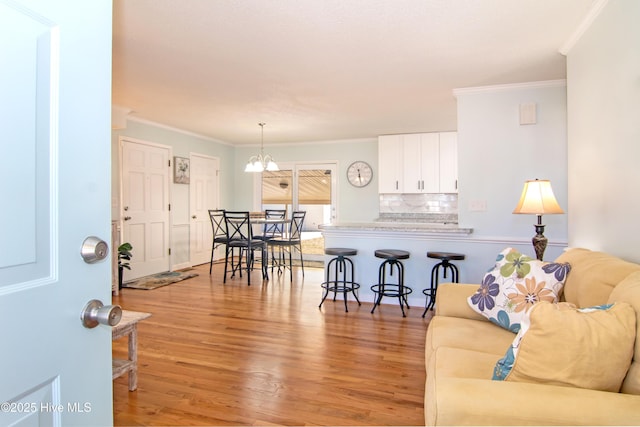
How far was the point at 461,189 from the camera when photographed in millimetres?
4016

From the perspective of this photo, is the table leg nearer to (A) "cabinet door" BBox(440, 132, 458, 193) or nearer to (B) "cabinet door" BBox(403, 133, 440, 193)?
(B) "cabinet door" BBox(403, 133, 440, 193)

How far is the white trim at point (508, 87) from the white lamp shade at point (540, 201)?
1.54 meters

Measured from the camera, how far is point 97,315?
0.76 metres

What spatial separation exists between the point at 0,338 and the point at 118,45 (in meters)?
2.91

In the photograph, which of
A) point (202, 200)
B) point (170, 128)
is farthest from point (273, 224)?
point (170, 128)

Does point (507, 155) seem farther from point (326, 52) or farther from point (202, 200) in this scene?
point (202, 200)

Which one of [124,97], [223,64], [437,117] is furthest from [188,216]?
[437,117]

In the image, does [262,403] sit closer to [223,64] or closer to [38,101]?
[38,101]

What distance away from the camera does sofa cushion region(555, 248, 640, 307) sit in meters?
1.65

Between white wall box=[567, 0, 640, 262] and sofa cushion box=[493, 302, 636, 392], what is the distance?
1.06 metres

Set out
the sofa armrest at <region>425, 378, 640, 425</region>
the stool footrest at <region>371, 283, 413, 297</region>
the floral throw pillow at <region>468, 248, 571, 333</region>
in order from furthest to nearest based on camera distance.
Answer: the stool footrest at <region>371, 283, 413, 297</region>, the floral throw pillow at <region>468, 248, 571, 333</region>, the sofa armrest at <region>425, 378, 640, 425</region>

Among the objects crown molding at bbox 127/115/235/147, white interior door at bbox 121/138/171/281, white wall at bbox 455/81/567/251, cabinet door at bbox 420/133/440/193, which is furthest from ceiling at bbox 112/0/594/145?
cabinet door at bbox 420/133/440/193

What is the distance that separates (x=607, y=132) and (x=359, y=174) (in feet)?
15.9

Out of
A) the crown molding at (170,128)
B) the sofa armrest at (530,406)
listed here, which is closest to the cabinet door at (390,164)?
the crown molding at (170,128)
